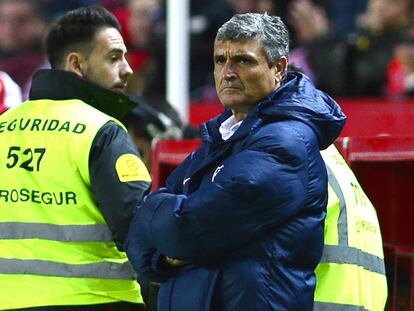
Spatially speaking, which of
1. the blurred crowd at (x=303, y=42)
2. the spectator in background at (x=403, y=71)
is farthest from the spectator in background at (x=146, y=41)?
the spectator in background at (x=403, y=71)

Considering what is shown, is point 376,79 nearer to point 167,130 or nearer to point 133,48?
point 133,48

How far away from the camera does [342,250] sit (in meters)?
4.53

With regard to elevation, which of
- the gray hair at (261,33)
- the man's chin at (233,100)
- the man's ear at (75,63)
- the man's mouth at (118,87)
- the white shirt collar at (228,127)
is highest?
the gray hair at (261,33)

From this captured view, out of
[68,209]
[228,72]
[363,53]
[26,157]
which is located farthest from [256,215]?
[363,53]

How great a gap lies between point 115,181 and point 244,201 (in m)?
0.84

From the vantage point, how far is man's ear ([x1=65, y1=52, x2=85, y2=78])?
5.29 m

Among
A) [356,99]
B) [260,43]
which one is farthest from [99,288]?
[356,99]

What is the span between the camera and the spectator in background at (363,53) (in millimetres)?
9578

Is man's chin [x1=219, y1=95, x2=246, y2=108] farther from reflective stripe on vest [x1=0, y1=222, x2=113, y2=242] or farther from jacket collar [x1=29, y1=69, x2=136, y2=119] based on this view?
jacket collar [x1=29, y1=69, x2=136, y2=119]

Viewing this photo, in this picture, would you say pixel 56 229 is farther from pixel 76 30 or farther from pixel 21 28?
pixel 21 28

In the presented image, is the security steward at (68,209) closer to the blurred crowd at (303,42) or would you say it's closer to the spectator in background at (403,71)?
the blurred crowd at (303,42)

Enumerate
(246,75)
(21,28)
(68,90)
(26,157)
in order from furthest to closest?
(21,28), (68,90), (26,157), (246,75)

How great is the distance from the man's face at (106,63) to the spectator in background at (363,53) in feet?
14.6

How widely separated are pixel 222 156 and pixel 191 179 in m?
0.14
